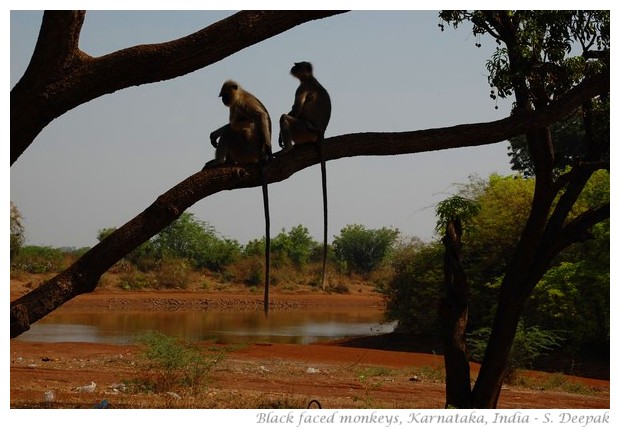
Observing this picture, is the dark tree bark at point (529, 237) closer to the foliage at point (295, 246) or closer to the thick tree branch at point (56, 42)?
the thick tree branch at point (56, 42)

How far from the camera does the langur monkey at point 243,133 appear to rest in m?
7.69

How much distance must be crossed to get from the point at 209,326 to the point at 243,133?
17.7m

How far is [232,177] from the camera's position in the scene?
6602mm

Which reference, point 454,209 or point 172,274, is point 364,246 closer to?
point 172,274

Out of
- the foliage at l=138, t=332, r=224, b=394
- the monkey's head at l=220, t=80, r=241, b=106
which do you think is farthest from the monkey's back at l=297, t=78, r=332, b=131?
the foliage at l=138, t=332, r=224, b=394

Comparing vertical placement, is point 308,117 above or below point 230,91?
below

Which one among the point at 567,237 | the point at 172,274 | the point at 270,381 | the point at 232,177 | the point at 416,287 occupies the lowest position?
the point at 270,381

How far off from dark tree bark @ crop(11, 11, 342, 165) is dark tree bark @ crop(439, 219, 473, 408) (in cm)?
425

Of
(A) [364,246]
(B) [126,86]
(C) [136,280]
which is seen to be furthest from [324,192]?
(A) [364,246]

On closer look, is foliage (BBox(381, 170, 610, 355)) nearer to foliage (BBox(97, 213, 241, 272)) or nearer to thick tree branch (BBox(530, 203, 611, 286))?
thick tree branch (BBox(530, 203, 611, 286))

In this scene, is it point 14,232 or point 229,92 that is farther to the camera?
point 14,232

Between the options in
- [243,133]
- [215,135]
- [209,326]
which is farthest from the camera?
[209,326]

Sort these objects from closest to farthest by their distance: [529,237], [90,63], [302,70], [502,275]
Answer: [90,63]
[302,70]
[529,237]
[502,275]
